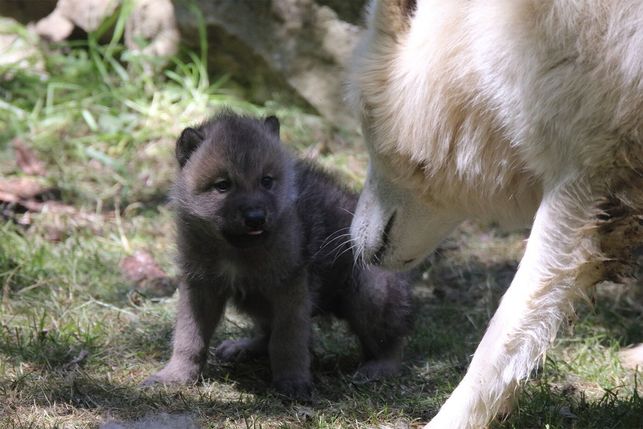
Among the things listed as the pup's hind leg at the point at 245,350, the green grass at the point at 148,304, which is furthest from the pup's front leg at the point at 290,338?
the pup's hind leg at the point at 245,350

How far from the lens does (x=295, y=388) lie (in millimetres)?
3982

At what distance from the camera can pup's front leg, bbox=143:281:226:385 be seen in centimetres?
407

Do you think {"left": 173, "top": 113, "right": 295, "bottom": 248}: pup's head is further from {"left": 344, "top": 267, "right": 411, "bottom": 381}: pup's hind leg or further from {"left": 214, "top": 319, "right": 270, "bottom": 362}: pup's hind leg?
{"left": 214, "top": 319, "right": 270, "bottom": 362}: pup's hind leg

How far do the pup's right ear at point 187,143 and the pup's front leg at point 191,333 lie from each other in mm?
575

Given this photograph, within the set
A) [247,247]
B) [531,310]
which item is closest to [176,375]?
[247,247]

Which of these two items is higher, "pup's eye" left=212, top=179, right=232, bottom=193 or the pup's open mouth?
"pup's eye" left=212, top=179, right=232, bottom=193

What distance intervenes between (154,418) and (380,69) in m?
1.63

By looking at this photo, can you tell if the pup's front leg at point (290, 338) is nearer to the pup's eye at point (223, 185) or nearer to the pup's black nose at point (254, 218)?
the pup's black nose at point (254, 218)

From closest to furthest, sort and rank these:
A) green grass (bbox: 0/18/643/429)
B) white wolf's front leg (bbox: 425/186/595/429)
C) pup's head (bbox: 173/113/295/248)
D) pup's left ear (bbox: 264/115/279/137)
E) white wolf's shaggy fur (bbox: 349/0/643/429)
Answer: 1. white wolf's shaggy fur (bbox: 349/0/643/429)
2. white wolf's front leg (bbox: 425/186/595/429)
3. green grass (bbox: 0/18/643/429)
4. pup's head (bbox: 173/113/295/248)
5. pup's left ear (bbox: 264/115/279/137)

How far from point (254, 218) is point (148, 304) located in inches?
59.5

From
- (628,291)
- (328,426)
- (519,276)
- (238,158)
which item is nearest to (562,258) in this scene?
(519,276)

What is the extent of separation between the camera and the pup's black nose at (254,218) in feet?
12.6

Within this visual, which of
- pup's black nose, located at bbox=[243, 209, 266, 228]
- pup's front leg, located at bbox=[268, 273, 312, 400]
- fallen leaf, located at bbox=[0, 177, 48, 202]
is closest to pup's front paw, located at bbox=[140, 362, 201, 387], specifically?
pup's front leg, located at bbox=[268, 273, 312, 400]

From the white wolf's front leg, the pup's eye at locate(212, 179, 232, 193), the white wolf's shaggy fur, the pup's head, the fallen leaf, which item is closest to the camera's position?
the white wolf's shaggy fur
